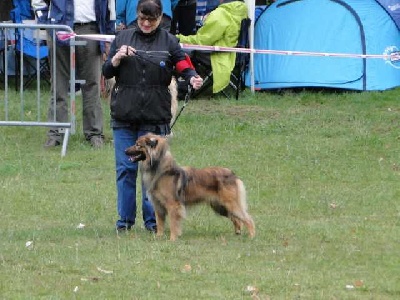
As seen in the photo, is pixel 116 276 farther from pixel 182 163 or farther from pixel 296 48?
pixel 296 48

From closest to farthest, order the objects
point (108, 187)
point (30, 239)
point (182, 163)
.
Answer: point (30, 239), point (108, 187), point (182, 163)

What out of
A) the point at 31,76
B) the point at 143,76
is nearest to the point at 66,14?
the point at 143,76

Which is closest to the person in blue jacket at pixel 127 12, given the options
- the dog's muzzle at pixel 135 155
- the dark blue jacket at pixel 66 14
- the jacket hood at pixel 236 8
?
the jacket hood at pixel 236 8

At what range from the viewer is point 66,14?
11961 mm

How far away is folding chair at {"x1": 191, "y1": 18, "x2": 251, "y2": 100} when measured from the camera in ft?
50.5

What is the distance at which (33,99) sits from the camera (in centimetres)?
1530

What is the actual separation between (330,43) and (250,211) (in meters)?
6.65

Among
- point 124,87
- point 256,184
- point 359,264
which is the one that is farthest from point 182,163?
point 359,264

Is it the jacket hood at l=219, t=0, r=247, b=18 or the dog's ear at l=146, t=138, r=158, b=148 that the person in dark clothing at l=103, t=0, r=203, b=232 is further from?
the jacket hood at l=219, t=0, r=247, b=18

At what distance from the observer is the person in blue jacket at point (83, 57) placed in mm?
11992

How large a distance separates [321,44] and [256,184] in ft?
18.2

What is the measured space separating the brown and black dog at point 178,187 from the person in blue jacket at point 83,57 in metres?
4.13

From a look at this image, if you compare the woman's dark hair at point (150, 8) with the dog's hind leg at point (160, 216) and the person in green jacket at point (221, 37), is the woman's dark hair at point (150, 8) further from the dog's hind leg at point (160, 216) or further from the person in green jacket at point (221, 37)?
the person in green jacket at point (221, 37)

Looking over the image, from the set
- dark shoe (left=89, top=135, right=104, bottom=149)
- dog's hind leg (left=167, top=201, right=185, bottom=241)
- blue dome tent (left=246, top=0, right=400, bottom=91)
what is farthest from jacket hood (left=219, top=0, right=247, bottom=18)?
dog's hind leg (left=167, top=201, right=185, bottom=241)
